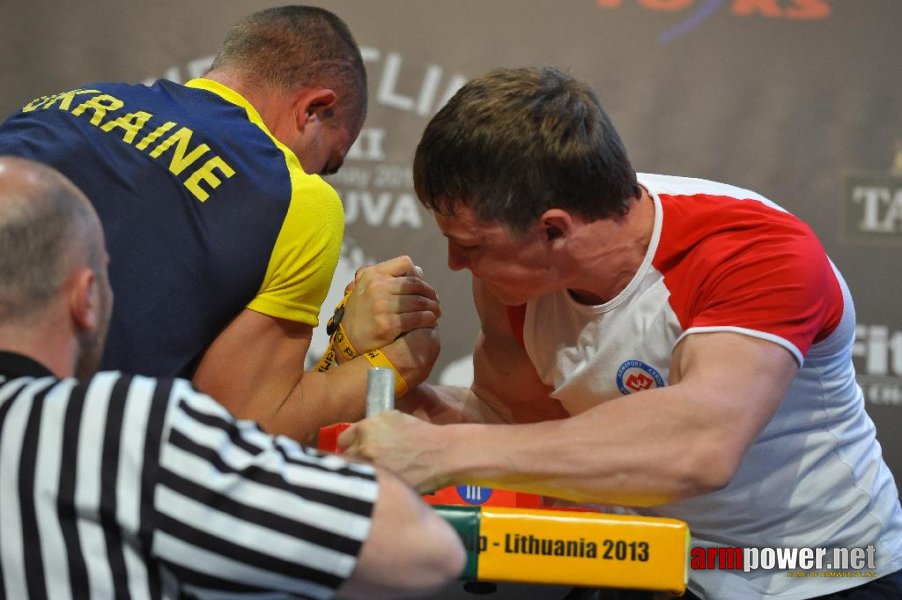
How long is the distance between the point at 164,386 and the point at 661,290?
0.79 metres

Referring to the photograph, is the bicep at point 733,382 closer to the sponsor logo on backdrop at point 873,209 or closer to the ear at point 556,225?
the ear at point 556,225

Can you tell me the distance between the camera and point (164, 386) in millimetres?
879

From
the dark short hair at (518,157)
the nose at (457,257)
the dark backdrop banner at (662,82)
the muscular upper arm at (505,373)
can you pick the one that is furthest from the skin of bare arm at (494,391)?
the dark backdrop banner at (662,82)

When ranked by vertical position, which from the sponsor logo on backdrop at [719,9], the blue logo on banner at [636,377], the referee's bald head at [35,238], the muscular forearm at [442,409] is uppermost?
the sponsor logo on backdrop at [719,9]

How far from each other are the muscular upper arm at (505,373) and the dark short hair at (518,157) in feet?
1.17

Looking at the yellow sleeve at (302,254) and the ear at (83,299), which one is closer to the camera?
the ear at (83,299)

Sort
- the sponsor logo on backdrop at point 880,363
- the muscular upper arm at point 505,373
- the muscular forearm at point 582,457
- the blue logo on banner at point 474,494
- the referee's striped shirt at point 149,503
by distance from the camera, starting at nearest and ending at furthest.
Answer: the referee's striped shirt at point 149,503
the muscular forearm at point 582,457
the blue logo on banner at point 474,494
the muscular upper arm at point 505,373
the sponsor logo on backdrop at point 880,363

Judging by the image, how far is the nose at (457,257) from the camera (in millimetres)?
1492

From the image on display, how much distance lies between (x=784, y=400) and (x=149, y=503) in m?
0.94

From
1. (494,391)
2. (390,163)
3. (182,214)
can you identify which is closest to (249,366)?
(182,214)

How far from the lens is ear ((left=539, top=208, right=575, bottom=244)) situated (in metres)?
1.42

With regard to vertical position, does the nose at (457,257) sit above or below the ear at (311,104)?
below

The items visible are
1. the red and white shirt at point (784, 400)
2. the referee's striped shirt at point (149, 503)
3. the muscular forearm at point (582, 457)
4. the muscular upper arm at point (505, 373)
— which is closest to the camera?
the referee's striped shirt at point (149, 503)

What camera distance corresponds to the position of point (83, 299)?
92 centimetres
